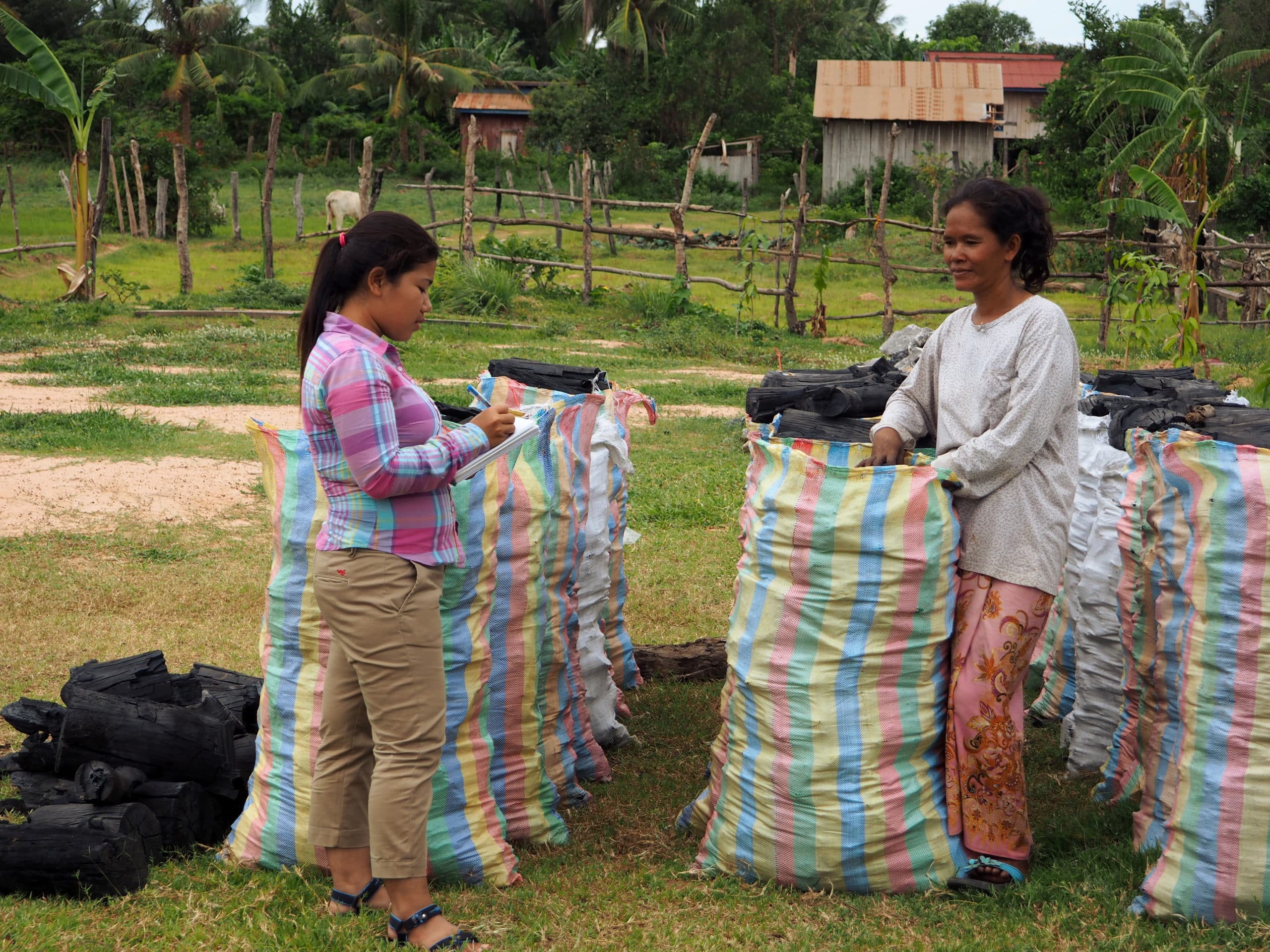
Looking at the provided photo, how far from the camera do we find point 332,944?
2488 mm

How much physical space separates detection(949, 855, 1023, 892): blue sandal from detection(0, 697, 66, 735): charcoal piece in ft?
7.65

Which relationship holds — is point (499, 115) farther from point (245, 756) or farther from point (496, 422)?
point (496, 422)

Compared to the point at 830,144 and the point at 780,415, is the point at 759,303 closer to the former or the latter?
the point at 830,144

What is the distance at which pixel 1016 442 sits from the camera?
8.48 ft

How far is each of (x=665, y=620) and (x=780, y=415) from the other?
1946 millimetres

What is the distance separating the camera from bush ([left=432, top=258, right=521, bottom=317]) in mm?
14586

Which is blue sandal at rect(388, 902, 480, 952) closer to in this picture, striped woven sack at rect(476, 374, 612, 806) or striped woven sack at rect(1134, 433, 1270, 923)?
striped woven sack at rect(476, 374, 612, 806)

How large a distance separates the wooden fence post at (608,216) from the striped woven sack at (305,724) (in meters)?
12.8

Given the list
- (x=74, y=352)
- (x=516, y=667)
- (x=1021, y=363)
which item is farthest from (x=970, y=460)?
(x=74, y=352)

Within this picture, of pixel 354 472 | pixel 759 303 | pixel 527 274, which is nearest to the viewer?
pixel 354 472

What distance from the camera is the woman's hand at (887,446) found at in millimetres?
2891

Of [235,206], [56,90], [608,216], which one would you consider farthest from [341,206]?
[56,90]

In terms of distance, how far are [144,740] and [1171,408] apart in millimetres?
2853

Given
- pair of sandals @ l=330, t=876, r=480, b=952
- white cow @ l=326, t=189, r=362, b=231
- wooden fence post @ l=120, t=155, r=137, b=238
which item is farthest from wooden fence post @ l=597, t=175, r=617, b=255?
pair of sandals @ l=330, t=876, r=480, b=952
